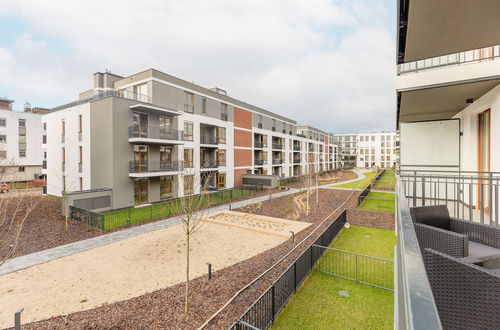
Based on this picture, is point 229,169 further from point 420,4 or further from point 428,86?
point 420,4

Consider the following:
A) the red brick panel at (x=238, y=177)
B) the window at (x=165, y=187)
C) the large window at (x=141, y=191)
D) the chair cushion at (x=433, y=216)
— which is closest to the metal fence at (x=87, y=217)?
the large window at (x=141, y=191)

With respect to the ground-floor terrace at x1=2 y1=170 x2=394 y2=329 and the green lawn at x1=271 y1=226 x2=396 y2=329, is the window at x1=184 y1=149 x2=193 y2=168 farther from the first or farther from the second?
the green lawn at x1=271 y1=226 x2=396 y2=329

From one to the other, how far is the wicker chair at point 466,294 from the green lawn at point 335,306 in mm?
4806

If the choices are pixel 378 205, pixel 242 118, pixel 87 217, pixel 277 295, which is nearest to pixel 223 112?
pixel 242 118

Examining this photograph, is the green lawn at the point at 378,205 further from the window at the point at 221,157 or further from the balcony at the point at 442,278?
the window at the point at 221,157

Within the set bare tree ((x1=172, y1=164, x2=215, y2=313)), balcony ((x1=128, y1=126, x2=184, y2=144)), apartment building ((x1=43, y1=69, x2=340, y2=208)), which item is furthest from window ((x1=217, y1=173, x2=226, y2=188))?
balcony ((x1=128, y1=126, x2=184, y2=144))

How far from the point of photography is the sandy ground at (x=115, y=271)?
A: 696 centimetres

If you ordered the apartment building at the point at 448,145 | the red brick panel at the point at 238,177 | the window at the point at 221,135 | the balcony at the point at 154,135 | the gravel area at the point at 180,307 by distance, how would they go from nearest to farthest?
the apartment building at the point at 448,145 < the gravel area at the point at 180,307 < the balcony at the point at 154,135 < the window at the point at 221,135 < the red brick panel at the point at 238,177

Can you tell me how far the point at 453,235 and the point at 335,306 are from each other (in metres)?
4.76

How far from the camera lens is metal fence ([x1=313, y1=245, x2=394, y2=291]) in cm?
834

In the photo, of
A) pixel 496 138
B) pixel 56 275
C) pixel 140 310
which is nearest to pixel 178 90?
pixel 56 275

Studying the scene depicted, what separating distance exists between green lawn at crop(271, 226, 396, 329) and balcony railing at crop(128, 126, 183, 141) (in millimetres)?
17004

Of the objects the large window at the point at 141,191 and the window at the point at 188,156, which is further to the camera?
the window at the point at 188,156

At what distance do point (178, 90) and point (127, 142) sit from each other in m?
7.51
